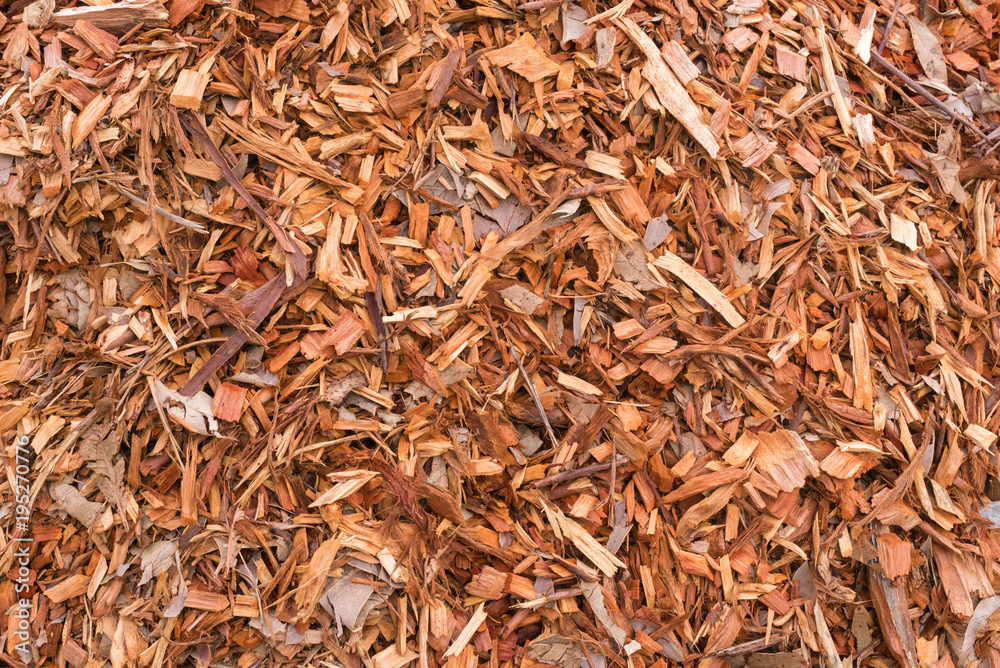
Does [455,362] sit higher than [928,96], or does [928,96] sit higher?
[928,96]

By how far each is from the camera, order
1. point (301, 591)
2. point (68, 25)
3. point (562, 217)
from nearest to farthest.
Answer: point (301, 591) < point (68, 25) < point (562, 217)

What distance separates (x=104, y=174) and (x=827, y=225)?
1.80 m

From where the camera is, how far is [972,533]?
1729 millimetres

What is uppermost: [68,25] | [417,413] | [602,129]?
[68,25]

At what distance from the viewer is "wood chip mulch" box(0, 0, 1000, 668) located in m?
1.54

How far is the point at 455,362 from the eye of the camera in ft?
5.35

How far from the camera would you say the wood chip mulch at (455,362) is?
154 cm

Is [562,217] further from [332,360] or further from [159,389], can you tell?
[159,389]

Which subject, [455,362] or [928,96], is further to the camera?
[928,96]

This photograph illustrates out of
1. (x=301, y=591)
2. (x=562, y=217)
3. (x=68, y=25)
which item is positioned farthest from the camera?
(x=562, y=217)

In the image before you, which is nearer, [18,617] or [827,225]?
[18,617]

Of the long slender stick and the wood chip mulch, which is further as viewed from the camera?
the long slender stick

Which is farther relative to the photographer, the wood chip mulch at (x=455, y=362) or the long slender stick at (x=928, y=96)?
the long slender stick at (x=928, y=96)

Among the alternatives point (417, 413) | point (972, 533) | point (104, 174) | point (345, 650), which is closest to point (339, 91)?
point (104, 174)
